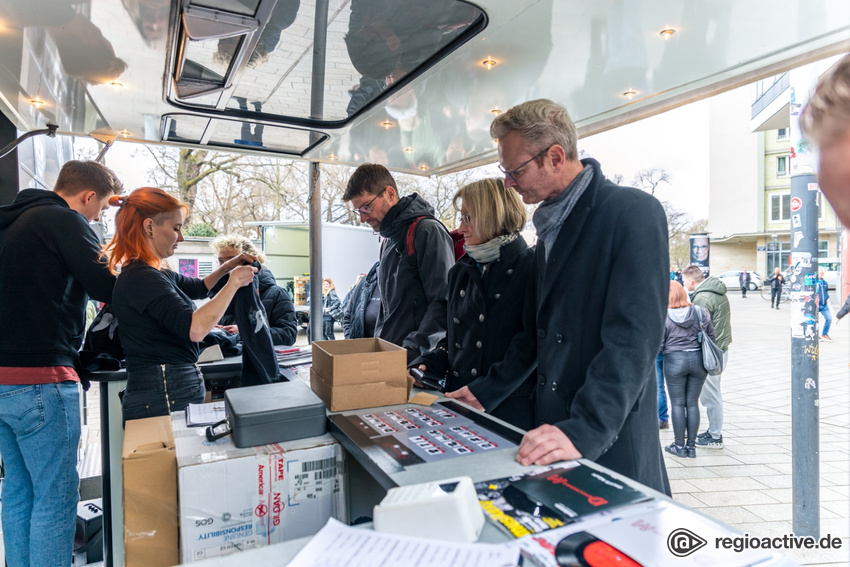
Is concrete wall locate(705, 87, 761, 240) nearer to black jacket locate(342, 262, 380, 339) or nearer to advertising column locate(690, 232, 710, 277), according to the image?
advertising column locate(690, 232, 710, 277)

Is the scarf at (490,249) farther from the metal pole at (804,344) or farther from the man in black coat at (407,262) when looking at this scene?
the metal pole at (804,344)

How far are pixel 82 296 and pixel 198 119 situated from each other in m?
1.38

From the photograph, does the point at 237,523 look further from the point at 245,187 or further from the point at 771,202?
the point at 771,202

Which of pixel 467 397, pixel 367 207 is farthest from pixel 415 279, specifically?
pixel 467 397

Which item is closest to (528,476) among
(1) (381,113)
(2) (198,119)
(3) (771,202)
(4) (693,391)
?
(1) (381,113)

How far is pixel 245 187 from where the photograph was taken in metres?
12.7

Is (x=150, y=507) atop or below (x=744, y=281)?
below

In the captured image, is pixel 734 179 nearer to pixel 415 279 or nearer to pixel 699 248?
pixel 699 248

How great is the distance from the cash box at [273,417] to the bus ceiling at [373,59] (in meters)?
1.32

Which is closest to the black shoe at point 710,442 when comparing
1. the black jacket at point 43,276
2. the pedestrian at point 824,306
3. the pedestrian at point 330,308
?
the black jacket at point 43,276

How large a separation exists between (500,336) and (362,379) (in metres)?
0.57

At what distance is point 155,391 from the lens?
212 cm

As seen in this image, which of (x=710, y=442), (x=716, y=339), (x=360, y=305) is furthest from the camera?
(x=716, y=339)

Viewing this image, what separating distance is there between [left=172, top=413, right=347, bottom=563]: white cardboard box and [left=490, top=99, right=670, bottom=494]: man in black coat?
52cm
